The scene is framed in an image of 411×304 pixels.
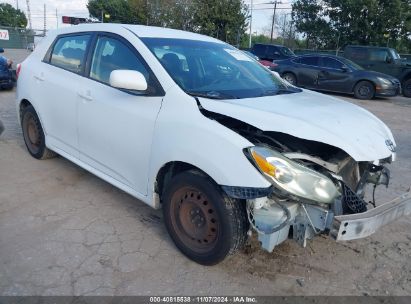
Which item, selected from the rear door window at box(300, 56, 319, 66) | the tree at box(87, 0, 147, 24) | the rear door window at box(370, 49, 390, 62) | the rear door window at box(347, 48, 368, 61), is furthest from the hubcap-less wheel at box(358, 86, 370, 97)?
the tree at box(87, 0, 147, 24)

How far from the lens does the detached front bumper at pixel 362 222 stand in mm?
2410

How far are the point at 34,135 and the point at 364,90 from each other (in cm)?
1186

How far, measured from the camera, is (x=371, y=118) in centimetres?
318

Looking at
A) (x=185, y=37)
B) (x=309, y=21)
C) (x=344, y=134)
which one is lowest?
(x=344, y=134)

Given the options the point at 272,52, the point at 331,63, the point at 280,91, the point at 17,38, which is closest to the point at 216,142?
the point at 280,91

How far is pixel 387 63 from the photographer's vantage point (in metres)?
15.5

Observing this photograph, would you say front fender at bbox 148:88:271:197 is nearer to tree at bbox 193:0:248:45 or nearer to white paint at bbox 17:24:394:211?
white paint at bbox 17:24:394:211

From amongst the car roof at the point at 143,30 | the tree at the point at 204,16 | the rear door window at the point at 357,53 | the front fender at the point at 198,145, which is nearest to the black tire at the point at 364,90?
the rear door window at the point at 357,53

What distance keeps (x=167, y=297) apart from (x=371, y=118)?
2200 millimetres

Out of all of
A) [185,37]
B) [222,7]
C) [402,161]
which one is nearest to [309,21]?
[222,7]

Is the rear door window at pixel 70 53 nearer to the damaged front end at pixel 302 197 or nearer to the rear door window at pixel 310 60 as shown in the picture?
the damaged front end at pixel 302 197

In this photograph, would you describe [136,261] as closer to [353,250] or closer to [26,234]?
[26,234]

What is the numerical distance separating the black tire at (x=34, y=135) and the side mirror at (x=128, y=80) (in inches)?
85.0

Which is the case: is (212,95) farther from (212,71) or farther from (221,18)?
(221,18)
